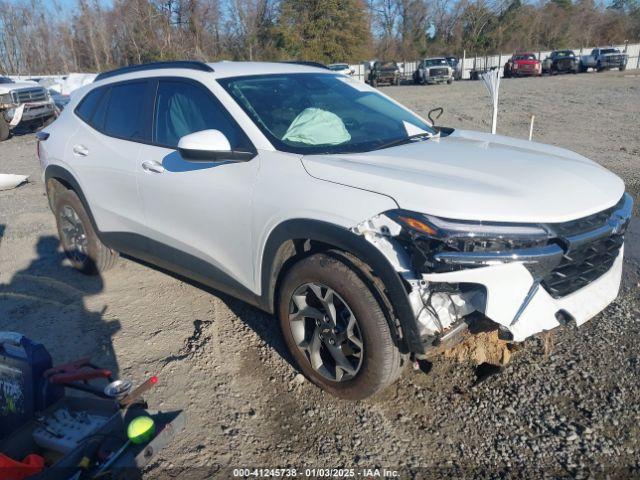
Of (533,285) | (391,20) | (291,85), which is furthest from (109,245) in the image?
(391,20)

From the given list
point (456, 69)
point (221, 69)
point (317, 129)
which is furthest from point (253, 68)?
point (456, 69)

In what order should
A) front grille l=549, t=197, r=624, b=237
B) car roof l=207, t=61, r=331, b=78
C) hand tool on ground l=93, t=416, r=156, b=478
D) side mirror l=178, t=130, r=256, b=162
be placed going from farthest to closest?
car roof l=207, t=61, r=331, b=78, side mirror l=178, t=130, r=256, b=162, front grille l=549, t=197, r=624, b=237, hand tool on ground l=93, t=416, r=156, b=478

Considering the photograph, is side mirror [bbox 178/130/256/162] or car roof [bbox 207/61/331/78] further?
car roof [bbox 207/61/331/78]

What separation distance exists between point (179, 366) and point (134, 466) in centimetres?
138

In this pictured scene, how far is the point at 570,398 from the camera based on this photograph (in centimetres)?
290

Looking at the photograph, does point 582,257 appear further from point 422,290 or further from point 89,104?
point 89,104

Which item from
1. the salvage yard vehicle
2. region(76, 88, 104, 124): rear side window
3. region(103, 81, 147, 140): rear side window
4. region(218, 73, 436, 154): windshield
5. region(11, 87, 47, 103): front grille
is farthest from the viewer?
region(11, 87, 47, 103): front grille

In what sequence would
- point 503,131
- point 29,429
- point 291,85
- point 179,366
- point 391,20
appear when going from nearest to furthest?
point 29,429, point 179,366, point 291,85, point 503,131, point 391,20

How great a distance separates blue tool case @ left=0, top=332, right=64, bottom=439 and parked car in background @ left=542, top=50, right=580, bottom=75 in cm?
4127

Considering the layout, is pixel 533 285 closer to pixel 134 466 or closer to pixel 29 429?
pixel 134 466

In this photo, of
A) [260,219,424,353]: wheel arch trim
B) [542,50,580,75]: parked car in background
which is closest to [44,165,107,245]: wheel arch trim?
[260,219,424,353]: wheel arch trim

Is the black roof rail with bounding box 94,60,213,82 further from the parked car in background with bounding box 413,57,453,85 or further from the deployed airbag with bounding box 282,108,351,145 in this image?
the parked car in background with bounding box 413,57,453,85

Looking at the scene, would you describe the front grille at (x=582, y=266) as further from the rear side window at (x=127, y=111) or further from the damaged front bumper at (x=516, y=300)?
the rear side window at (x=127, y=111)

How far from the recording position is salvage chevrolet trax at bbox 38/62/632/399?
2.42 meters
